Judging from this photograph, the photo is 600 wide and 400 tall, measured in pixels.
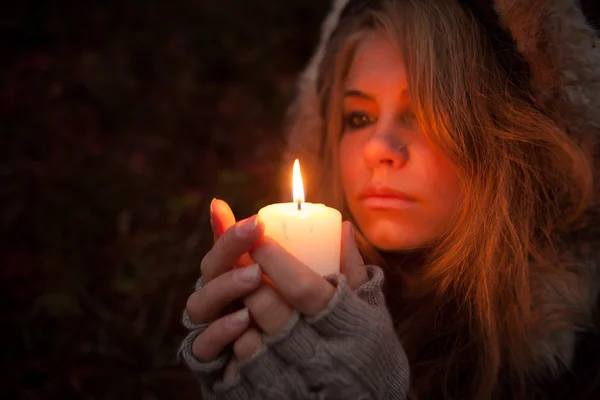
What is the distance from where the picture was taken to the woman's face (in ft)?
3.73

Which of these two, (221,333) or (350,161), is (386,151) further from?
(221,333)

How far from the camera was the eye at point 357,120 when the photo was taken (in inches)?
50.4

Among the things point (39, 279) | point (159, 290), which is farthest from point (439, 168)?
point (39, 279)

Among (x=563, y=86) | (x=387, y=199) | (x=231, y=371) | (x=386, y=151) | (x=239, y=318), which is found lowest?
(x=231, y=371)

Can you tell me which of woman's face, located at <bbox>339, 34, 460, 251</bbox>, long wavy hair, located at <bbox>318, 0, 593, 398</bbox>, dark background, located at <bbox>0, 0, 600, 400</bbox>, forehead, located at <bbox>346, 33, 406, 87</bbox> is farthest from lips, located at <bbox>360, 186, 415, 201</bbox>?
dark background, located at <bbox>0, 0, 600, 400</bbox>

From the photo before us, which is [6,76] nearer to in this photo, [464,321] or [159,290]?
[159,290]

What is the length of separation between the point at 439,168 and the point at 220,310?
1.88 feet

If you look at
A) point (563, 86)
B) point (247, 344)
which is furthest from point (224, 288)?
point (563, 86)

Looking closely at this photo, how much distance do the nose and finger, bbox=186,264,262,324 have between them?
16.2 inches

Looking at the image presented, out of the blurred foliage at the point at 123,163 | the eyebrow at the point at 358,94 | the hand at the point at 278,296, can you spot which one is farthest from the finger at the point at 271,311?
the blurred foliage at the point at 123,163

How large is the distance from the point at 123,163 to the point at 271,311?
1.36m

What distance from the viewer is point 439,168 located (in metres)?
1.15

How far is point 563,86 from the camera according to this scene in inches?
42.3

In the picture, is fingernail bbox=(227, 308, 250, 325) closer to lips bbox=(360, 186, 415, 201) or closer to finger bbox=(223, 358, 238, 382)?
finger bbox=(223, 358, 238, 382)
